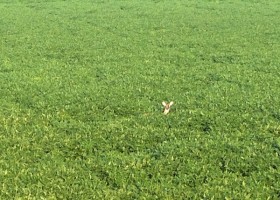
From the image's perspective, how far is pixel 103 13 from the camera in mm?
19766

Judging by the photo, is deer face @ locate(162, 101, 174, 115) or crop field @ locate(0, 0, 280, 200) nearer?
crop field @ locate(0, 0, 280, 200)

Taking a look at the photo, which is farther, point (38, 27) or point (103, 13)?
point (103, 13)

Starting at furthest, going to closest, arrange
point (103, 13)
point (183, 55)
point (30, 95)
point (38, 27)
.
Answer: point (103, 13)
point (38, 27)
point (183, 55)
point (30, 95)

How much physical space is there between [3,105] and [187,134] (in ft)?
10.8

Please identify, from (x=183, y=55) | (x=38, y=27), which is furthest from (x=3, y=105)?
(x=38, y=27)

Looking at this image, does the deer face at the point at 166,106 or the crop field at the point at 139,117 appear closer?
the crop field at the point at 139,117

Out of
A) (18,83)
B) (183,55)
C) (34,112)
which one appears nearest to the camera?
(34,112)

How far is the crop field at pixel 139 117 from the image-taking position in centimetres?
512

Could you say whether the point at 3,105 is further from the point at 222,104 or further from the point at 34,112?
the point at 222,104

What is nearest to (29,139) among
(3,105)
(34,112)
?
(34,112)

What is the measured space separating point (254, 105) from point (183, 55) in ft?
13.6

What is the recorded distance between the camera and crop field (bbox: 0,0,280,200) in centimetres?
512

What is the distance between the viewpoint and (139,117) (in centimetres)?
688

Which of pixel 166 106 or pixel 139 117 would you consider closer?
pixel 139 117
